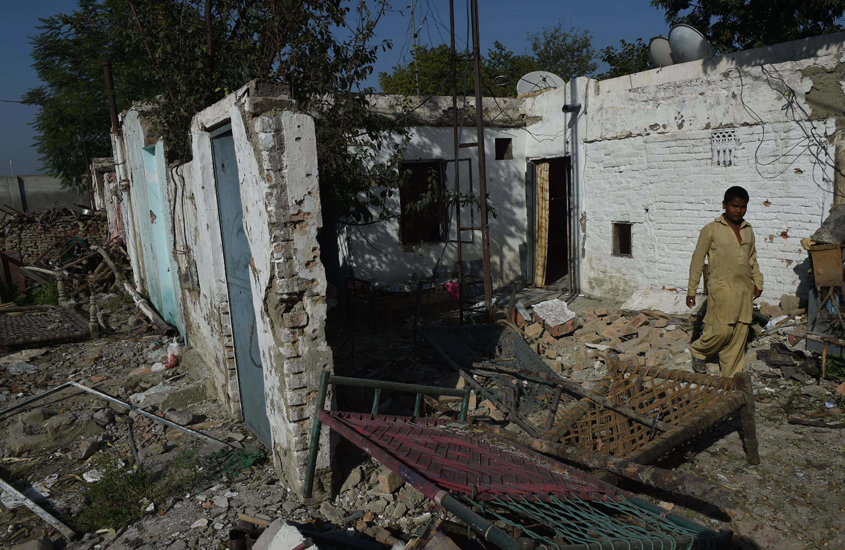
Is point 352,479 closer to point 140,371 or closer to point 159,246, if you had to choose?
point 140,371

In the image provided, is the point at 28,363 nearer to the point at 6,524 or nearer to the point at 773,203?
the point at 6,524

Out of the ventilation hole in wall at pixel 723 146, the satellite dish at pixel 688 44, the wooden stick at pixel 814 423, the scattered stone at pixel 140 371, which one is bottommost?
the wooden stick at pixel 814 423

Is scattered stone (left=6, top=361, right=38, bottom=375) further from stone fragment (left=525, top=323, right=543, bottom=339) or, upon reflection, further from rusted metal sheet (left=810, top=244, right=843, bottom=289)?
rusted metal sheet (left=810, top=244, right=843, bottom=289)

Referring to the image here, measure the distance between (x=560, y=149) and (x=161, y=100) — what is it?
19.8 feet

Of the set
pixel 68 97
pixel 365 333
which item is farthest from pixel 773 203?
pixel 68 97

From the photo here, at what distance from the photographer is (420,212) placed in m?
9.36

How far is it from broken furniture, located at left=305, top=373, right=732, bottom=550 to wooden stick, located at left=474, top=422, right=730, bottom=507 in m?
0.13

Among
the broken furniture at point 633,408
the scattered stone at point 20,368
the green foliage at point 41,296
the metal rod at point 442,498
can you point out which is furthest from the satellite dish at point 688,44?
the green foliage at point 41,296

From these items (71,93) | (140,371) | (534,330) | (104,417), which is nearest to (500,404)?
(534,330)

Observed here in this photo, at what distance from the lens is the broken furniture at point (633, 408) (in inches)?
129

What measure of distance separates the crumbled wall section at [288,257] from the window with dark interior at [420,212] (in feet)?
18.0

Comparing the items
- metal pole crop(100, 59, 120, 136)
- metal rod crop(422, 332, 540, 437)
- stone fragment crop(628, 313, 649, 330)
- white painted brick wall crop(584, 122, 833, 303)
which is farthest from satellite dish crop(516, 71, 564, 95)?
metal pole crop(100, 59, 120, 136)

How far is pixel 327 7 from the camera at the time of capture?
18.7 feet

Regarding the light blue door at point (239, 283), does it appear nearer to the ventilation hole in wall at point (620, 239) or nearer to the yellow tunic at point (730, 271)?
the yellow tunic at point (730, 271)
